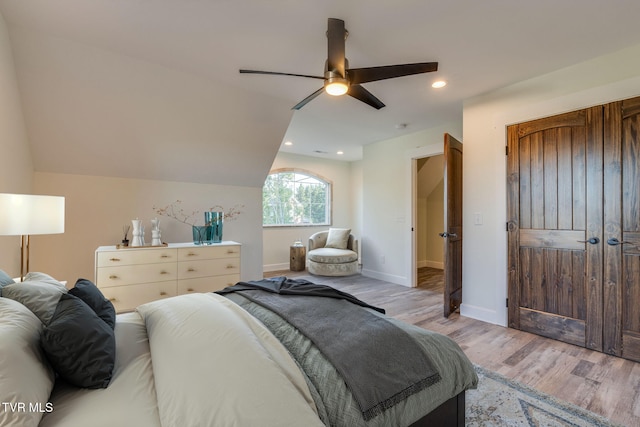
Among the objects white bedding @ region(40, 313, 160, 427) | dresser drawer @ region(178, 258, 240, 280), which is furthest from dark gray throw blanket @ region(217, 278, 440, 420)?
dresser drawer @ region(178, 258, 240, 280)

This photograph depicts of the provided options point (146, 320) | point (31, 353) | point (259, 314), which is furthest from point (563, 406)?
point (31, 353)

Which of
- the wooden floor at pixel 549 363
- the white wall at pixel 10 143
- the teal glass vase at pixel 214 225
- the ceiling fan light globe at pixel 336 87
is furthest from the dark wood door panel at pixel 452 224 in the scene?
the white wall at pixel 10 143

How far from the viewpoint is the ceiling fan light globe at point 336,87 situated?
1.88m

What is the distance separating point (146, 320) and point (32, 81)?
240 cm

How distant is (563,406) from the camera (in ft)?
5.59

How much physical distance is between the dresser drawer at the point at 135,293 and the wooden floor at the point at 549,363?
8.36ft

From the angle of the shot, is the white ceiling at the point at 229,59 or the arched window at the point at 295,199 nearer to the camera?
the white ceiling at the point at 229,59

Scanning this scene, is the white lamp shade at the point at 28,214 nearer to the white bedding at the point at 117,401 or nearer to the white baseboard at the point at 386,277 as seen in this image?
the white bedding at the point at 117,401

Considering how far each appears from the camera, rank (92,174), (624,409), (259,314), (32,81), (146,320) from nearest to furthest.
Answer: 1. (146,320)
2. (259,314)
3. (624,409)
4. (32,81)
5. (92,174)

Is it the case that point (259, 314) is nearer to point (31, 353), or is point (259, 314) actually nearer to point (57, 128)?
point (31, 353)

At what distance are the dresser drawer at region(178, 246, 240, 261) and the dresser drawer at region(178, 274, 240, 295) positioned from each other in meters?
0.25

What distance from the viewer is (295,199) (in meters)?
6.41

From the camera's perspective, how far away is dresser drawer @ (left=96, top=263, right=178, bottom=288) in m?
2.85

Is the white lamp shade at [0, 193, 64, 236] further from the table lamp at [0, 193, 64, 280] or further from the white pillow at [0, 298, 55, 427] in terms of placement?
the white pillow at [0, 298, 55, 427]
